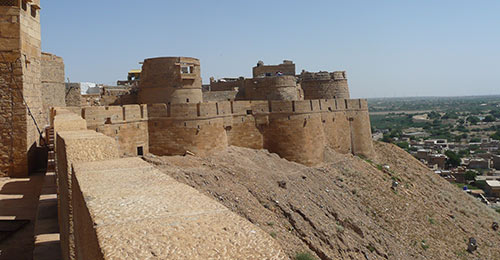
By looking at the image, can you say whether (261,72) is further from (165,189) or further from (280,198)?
(165,189)

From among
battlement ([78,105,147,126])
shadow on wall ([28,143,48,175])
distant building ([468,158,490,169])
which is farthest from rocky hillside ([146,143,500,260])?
distant building ([468,158,490,169])

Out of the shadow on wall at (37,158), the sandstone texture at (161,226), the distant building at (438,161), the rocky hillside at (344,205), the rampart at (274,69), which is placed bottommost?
the distant building at (438,161)

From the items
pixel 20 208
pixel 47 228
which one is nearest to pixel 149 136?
pixel 20 208

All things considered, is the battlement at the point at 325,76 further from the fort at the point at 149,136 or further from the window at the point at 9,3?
the window at the point at 9,3

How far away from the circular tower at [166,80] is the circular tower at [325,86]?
7.43 m

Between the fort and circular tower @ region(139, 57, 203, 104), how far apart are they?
4 centimetres

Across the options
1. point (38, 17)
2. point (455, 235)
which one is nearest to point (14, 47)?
point (38, 17)

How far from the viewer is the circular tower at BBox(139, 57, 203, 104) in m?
15.5

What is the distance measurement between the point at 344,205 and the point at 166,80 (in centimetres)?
752

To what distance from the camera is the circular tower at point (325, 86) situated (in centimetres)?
2117

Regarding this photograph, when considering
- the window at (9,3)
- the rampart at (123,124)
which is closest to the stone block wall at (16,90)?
the window at (9,3)

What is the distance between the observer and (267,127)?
16672 millimetres

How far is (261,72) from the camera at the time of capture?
24219 millimetres

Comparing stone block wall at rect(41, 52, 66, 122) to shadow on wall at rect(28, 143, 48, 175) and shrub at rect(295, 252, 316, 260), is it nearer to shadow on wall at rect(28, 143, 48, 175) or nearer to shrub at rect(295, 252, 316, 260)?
shadow on wall at rect(28, 143, 48, 175)
